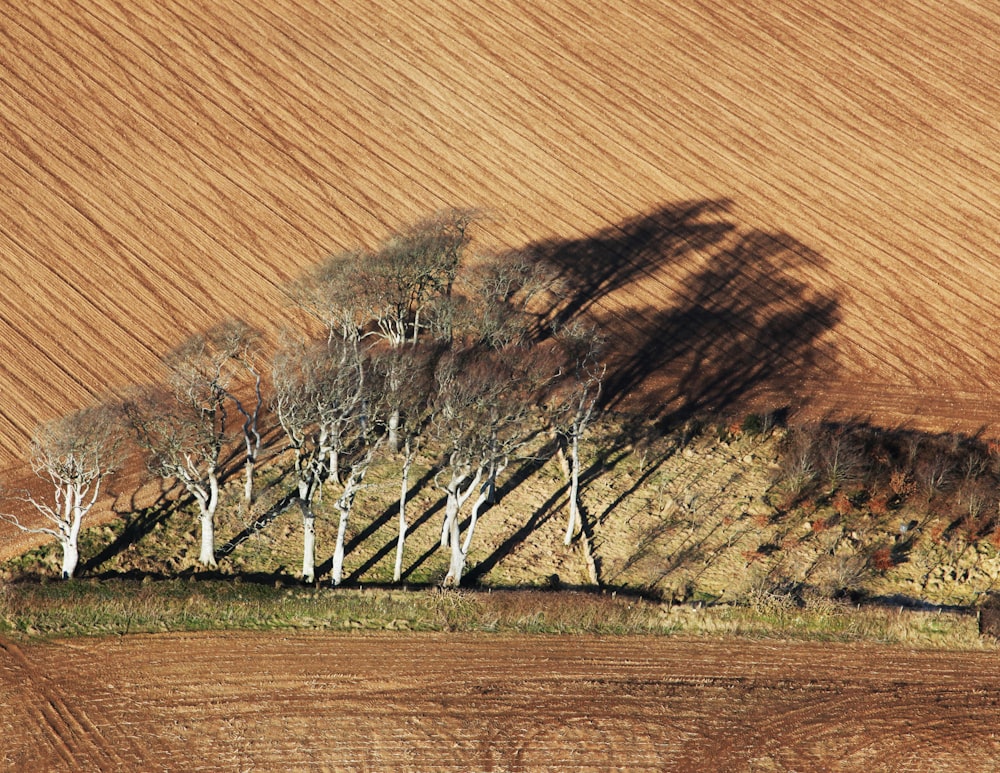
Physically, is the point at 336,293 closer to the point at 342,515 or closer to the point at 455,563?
the point at 342,515

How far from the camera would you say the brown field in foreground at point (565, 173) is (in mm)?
55031

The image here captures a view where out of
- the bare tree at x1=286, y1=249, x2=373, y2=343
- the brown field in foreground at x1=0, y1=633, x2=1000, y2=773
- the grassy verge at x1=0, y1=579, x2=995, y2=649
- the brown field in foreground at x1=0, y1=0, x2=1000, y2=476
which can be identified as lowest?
the brown field in foreground at x1=0, y1=633, x2=1000, y2=773

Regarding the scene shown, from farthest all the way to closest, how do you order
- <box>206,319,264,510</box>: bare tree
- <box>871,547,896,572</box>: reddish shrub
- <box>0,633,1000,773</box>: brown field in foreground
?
<box>206,319,264,510</box>: bare tree → <box>871,547,896,572</box>: reddish shrub → <box>0,633,1000,773</box>: brown field in foreground

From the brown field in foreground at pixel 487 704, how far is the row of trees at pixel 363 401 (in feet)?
17.6

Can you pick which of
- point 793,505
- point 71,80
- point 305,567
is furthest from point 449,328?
point 71,80

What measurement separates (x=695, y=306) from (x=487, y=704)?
29.8 m

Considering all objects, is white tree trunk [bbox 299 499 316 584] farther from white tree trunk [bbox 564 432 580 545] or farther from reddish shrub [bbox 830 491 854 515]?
reddish shrub [bbox 830 491 854 515]

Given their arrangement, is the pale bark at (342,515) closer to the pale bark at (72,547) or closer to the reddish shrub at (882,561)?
the pale bark at (72,547)

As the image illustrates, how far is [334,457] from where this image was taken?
44.8m

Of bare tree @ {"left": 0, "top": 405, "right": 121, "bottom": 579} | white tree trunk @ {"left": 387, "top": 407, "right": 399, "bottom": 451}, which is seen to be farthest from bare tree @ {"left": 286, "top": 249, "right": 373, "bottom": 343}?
bare tree @ {"left": 0, "top": 405, "right": 121, "bottom": 579}

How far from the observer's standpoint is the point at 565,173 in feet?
215

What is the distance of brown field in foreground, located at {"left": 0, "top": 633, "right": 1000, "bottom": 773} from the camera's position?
32.7 m

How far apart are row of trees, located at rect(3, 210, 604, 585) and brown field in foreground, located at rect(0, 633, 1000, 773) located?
A: 536cm

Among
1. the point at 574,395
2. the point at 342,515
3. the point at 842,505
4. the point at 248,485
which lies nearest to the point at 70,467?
the point at 248,485
